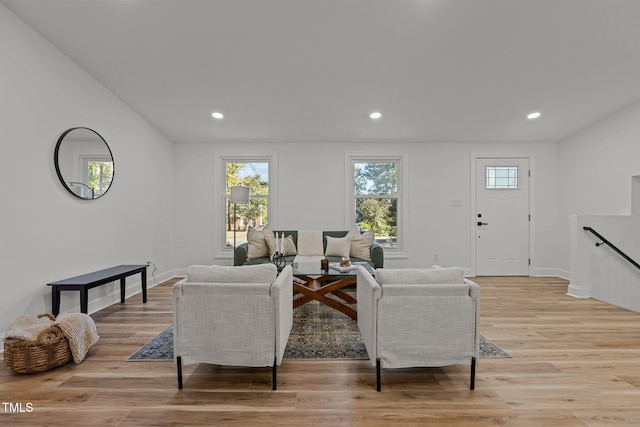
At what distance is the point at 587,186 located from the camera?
4742 mm

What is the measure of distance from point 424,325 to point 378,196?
3.81 meters

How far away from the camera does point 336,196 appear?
5414mm

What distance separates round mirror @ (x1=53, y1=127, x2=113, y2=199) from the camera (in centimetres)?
295

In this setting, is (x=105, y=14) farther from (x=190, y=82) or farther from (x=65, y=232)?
(x=65, y=232)

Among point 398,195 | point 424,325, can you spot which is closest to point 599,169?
point 398,195

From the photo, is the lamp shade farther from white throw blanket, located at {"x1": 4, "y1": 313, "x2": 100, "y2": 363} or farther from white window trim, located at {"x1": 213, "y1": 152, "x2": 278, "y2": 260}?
white throw blanket, located at {"x1": 4, "y1": 313, "x2": 100, "y2": 363}

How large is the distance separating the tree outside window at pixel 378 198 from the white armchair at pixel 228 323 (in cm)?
380

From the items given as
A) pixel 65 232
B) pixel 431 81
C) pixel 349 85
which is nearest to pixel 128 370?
pixel 65 232

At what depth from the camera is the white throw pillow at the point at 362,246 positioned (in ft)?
15.1

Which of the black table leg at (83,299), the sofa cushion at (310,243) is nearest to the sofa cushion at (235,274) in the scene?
the black table leg at (83,299)

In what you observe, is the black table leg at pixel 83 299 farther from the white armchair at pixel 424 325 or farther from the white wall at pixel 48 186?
the white armchair at pixel 424 325

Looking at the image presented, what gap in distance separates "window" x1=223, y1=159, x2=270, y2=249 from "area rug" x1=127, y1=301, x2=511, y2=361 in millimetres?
2668

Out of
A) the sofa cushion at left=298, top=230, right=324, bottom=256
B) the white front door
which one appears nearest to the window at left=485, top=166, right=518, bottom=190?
the white front door

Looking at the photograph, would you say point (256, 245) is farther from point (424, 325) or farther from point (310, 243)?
point (424, 325)
